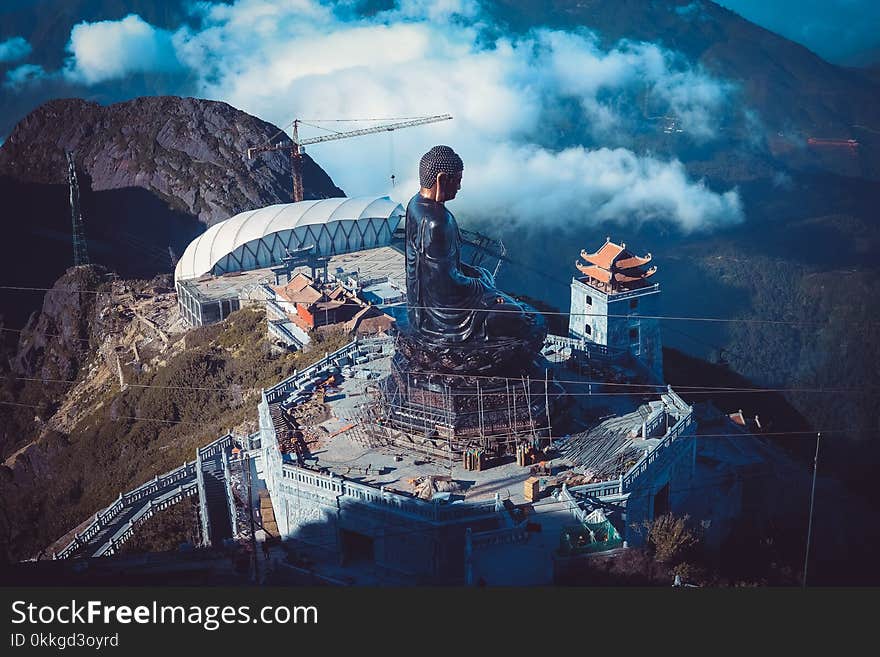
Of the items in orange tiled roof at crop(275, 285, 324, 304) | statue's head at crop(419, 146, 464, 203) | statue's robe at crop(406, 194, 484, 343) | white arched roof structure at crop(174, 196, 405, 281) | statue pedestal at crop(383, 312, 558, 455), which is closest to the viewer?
statue's head at crop(419, 146, 464, 203)

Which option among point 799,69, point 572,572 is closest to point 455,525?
point 572,572

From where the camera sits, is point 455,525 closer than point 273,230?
Yes

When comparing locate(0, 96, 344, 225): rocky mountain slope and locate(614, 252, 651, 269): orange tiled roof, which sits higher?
locate(0, 96, 344, 225): rocky mountain slope

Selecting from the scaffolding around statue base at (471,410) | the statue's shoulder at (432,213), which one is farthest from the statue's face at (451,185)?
the scaffolding around statue base at (471,410)

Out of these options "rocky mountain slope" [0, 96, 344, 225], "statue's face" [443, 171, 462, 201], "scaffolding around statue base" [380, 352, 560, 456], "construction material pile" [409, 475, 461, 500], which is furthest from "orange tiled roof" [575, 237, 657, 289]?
"rocky mountain slope" [0, 96, 344, 225]

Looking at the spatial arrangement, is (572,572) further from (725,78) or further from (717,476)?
(725,78)

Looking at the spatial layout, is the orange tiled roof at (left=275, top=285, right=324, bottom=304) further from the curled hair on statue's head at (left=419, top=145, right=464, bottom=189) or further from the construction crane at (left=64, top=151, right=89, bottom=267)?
the construction crane at (left=64, top=151, right=89, bottom=267)
